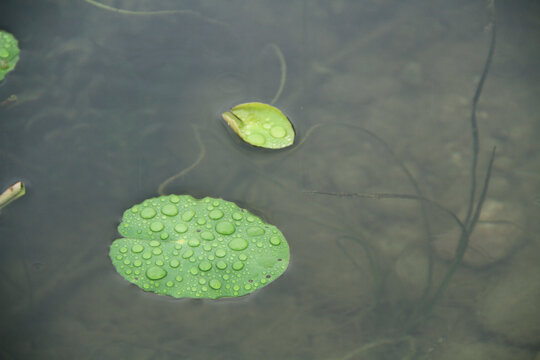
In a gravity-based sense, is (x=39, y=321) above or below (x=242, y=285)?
below

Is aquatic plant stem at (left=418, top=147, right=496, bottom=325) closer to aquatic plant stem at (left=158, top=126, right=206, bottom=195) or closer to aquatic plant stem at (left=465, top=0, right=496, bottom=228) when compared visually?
aquatic plant stem at (left=465, top=0, right=496, bottom=228)

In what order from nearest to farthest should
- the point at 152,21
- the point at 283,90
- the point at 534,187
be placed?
1. the point at 534,187
2. the point at 283,90
3. the point at 152,21

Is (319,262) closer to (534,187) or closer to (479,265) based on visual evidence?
(479,265)

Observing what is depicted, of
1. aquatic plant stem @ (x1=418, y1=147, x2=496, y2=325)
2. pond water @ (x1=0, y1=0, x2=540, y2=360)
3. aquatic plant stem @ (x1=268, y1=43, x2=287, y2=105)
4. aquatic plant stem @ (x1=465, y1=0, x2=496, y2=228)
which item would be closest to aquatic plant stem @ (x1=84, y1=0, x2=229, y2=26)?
pond water @ (x1=0, y1=0, x2=540, y2=360)

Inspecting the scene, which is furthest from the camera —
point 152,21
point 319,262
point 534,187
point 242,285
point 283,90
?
point 152,21

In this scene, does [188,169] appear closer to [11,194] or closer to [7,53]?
[11,194]

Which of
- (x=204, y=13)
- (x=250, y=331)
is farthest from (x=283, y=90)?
(x=250, y=331)
